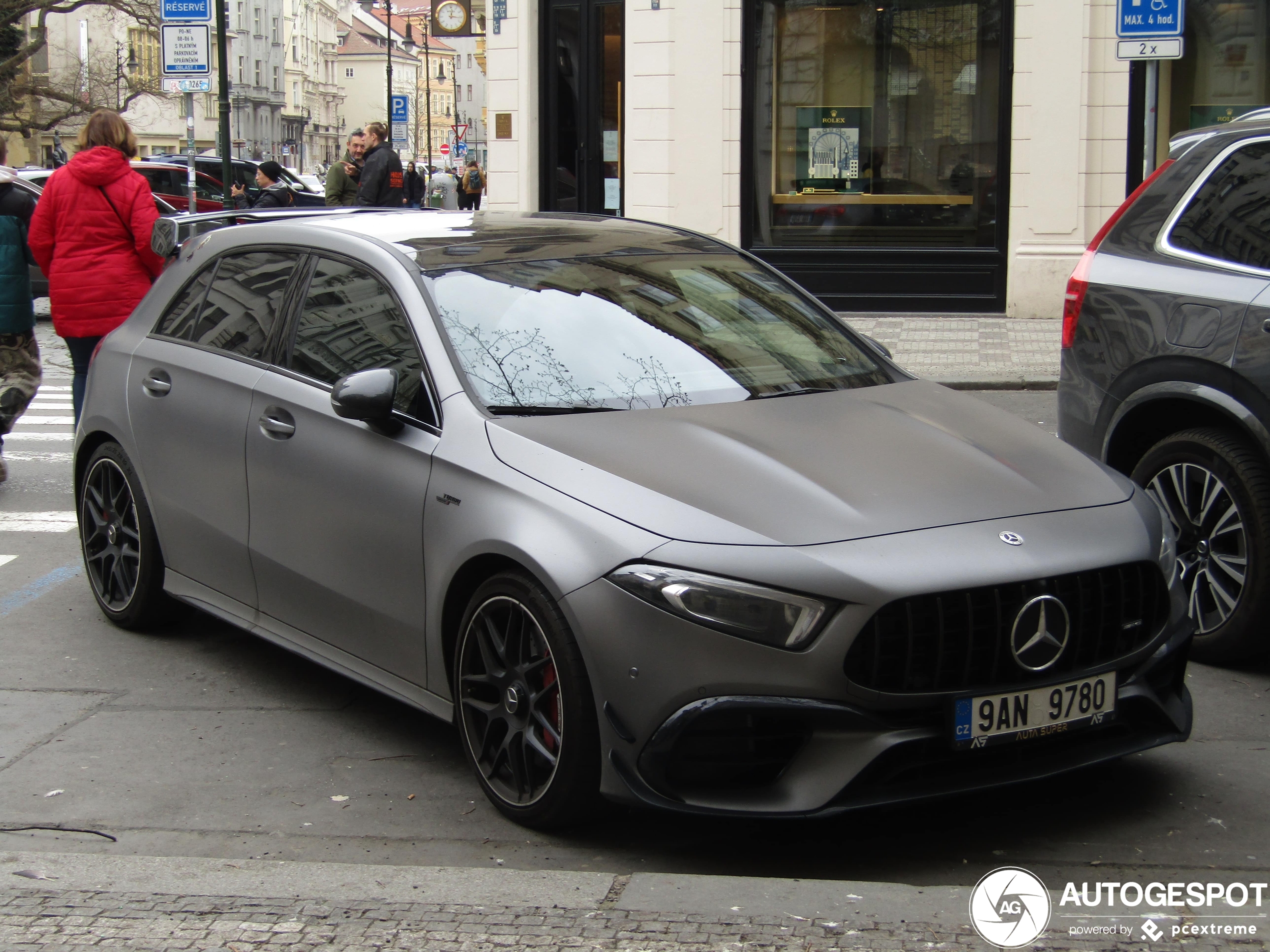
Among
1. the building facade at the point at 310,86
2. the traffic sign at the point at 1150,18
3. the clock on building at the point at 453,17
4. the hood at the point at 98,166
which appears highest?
the building facade at the point at 310,86

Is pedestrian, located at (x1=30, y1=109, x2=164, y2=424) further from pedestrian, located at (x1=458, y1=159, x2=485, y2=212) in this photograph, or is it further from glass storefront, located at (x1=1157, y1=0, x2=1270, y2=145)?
pedestrian, located at (x1=458, y1=159, x2=485, y2=212)

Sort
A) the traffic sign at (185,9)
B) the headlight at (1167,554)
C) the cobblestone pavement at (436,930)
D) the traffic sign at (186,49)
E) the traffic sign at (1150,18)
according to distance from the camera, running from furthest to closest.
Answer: the traffic sign at (186,49)
the traffic sign at (185,9)
the traffic sign at (1150,18)
the headlight at (1167,554)
the cobblestone pavement at (436,930)

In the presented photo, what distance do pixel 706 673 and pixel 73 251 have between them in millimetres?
6174

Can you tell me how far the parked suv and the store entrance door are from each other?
12.5 m

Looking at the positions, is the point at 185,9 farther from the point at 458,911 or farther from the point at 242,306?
the point at 458,911

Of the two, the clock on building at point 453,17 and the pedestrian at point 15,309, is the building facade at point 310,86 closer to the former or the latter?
the clock on building at point 453,17

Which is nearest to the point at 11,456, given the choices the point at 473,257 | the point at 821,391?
the point at 473,257

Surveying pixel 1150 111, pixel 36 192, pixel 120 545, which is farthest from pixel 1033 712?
pixel 36 192

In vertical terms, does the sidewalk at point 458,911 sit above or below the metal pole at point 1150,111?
below

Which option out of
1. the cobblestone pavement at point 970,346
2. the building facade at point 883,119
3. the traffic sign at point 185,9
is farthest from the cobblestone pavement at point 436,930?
the building facade at point 883,119

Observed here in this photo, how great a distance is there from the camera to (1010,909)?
10.4 ft

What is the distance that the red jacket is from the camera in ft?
27.7

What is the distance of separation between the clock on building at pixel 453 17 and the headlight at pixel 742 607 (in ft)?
61.1

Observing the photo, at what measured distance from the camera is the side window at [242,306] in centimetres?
522
